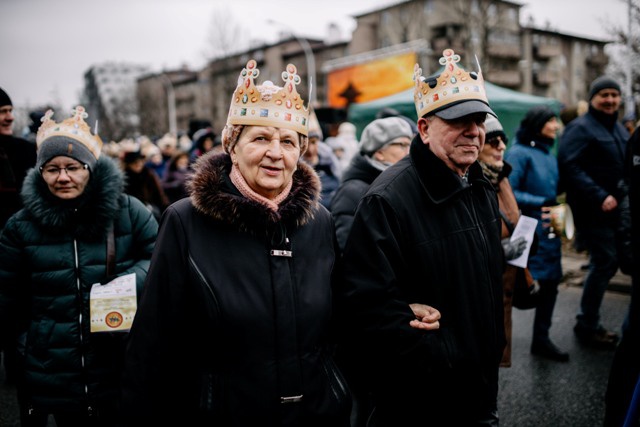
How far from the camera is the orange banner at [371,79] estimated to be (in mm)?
19239

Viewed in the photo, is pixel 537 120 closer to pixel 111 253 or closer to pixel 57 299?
pixel 111 253

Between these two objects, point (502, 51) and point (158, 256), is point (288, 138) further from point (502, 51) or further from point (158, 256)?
point (502, 51)

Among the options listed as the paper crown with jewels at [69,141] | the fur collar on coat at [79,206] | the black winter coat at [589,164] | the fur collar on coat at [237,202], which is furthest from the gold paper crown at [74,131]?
the black winter coat at [589,164]

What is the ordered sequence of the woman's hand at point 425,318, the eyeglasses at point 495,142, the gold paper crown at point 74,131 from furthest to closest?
the eyeglasses at point 495,142 → the gold paper crown at point 74,131 → the woman's hand at point 425,318

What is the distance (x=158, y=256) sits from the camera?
78.7 inches

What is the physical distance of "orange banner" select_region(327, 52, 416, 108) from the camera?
757 inches

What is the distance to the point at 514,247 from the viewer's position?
3.54m

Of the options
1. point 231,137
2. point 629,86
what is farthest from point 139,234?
point 629,86

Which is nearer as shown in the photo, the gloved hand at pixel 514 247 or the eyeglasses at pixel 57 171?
the eyeglasses at pixel 57 171

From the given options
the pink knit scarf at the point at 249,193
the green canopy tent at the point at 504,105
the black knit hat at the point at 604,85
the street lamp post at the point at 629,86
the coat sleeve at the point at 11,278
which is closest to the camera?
the pink knit scarf at the point at 249,193

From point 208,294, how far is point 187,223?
0.28m

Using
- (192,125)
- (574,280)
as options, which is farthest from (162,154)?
(574,280)

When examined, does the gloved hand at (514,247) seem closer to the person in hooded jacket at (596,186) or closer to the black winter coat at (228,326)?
the black winter coat at (228,326)

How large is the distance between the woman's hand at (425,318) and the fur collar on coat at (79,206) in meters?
1.76
